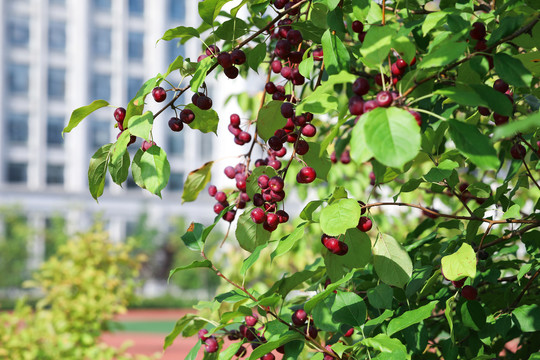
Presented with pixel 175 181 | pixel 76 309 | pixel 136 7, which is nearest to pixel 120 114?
pixel 76 309

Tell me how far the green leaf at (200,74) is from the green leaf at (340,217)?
0.33m

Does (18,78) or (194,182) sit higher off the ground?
(194,182)

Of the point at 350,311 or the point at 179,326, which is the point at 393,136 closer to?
the point at 350,311

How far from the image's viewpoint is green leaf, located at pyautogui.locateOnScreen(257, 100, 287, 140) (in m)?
1.16

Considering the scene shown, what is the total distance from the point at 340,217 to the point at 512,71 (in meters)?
0.37

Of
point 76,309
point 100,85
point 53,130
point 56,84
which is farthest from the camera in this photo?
point 100,85

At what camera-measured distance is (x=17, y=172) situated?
31219 mm

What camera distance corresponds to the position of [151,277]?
101ft

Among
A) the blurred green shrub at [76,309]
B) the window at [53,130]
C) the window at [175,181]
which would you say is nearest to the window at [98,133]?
the window at [53,130]

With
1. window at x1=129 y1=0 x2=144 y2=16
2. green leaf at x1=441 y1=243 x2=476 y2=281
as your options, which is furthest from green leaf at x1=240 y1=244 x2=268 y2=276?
window at x1=129 y1=0 x2=144 y2=16

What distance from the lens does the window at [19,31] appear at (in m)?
31.9

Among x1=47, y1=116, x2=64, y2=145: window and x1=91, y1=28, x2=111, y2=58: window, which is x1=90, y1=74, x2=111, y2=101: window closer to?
x1=91, y1=28, x2=111, y2=58: window

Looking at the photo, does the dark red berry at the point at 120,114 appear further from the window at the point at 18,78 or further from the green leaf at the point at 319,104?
the window at the point at 18,78

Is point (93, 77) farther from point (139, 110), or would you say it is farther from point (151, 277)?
point (139, 110)
